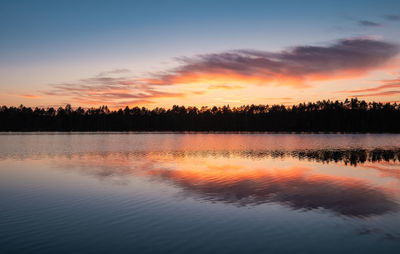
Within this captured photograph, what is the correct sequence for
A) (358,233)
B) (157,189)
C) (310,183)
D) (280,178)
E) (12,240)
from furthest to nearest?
(280,178)
(310,183)
(157,189)
(358,233)
(12,240)

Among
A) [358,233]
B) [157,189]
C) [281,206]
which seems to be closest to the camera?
[358,233]

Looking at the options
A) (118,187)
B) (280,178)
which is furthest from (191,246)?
(280,178)

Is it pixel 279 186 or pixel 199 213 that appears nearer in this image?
pixel 199 213

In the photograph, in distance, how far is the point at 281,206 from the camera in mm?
17562

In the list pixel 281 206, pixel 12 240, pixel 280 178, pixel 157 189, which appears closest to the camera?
pixel 12 240

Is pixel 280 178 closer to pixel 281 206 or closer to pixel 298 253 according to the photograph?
pixel 281 206

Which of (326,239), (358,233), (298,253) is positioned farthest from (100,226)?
(358,233)

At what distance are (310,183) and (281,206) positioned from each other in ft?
27.5

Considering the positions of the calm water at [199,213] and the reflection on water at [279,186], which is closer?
the calm water at [199,213]

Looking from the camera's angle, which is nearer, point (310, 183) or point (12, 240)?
point (12, 240)

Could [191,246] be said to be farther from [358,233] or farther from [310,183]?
[310,183]

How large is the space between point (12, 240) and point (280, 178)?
68.1 ft

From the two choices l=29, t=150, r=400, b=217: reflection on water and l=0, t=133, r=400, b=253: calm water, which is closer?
l=0, t=133, r=400, b=253: calm water

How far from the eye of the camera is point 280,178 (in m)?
27.4
